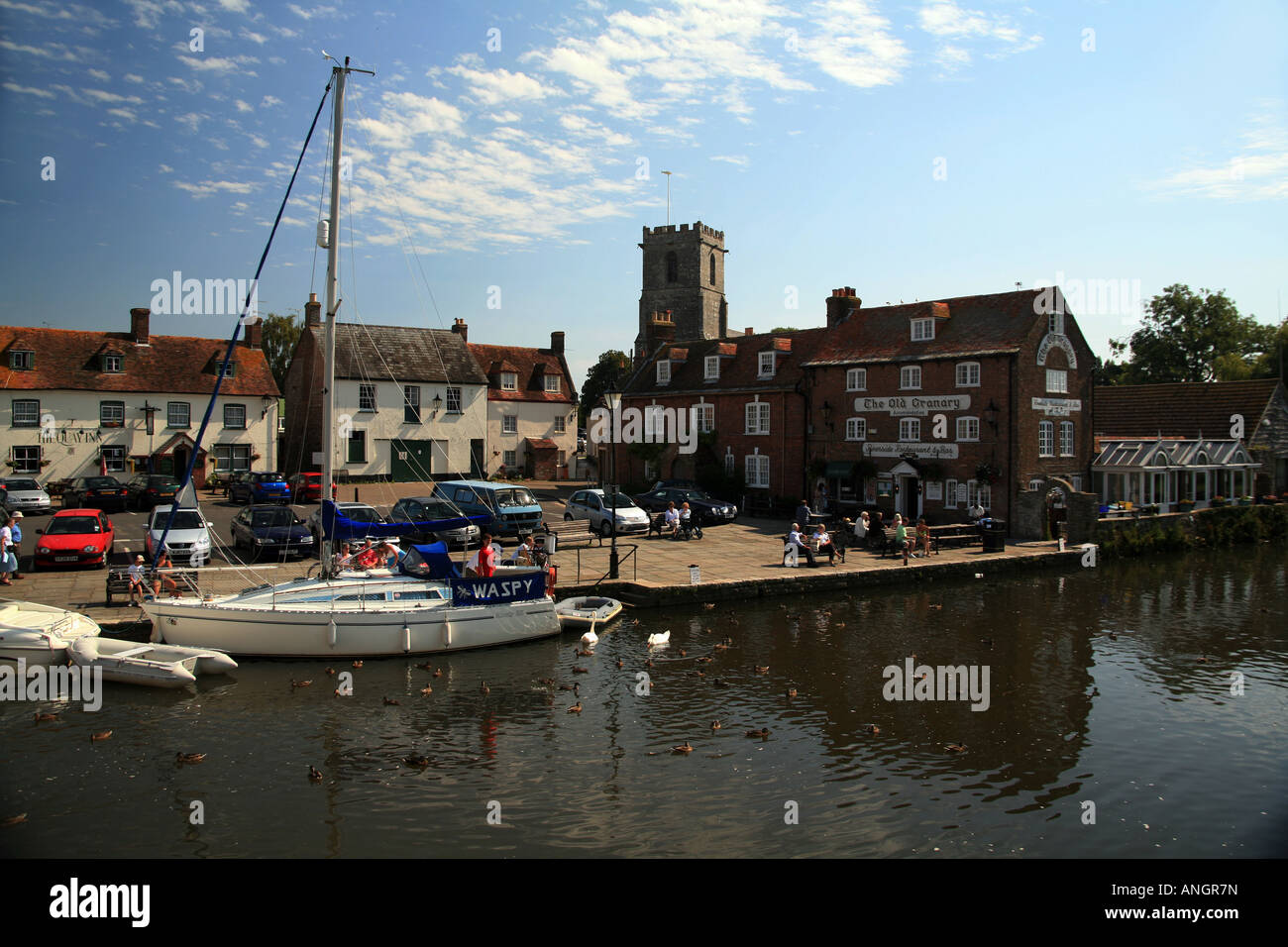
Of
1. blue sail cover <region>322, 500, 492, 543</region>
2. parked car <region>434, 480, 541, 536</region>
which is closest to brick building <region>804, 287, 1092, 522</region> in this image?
parked car <region>434, 480, 541, 536</region>

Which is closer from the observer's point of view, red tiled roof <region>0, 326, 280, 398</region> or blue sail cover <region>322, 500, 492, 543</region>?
blue sail cover <region>322, 500, 492, 543</region>

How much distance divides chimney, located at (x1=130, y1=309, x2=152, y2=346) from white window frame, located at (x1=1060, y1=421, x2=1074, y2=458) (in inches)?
1731

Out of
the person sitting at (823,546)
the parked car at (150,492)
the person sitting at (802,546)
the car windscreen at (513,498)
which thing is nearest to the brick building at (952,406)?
the person sitting at (823,546)

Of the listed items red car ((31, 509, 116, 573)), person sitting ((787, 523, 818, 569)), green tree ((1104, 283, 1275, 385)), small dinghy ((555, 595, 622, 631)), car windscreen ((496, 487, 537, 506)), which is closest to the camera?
small dinghy ((555, 595, 622, 631))

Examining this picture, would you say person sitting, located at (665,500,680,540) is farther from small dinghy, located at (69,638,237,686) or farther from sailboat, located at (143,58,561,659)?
small dinghy, located at (69,638,237,686)

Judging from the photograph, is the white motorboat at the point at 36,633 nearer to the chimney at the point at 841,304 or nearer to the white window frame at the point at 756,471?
the white window frame at the point at 756,471

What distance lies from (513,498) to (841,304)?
2069 cm

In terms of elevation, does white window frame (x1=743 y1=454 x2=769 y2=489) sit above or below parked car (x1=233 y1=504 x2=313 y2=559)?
above

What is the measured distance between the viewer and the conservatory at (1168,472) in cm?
3606

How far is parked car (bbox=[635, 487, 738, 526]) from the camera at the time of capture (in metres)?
34.4

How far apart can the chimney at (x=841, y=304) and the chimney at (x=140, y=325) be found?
3475cm

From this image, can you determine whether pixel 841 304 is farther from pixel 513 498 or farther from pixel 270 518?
pixel 270 518
